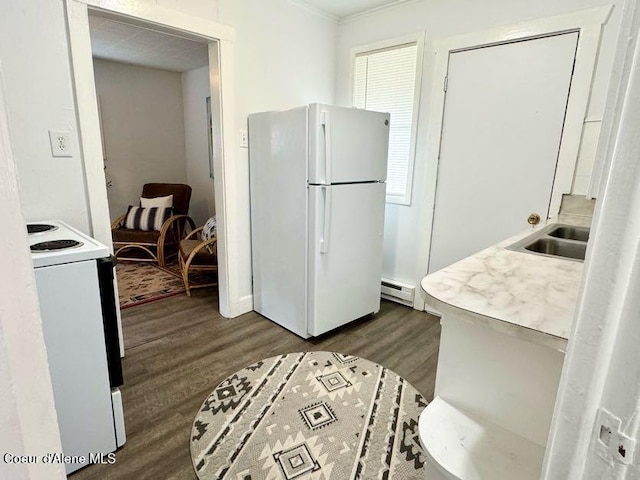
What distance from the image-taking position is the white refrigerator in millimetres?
2211

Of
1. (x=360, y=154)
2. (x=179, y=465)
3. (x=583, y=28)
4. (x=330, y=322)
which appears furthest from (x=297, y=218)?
(x=583, y=28)

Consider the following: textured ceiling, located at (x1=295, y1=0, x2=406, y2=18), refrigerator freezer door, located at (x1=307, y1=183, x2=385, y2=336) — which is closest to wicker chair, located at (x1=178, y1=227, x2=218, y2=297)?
refrigerator freezer door, located at (x1=307, y1=183, x2=385, y2=336)

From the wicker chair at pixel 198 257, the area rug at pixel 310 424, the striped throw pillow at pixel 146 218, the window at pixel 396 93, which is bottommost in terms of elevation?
A: the area rug at pixel 310 424

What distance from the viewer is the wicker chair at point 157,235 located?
13.0 ft

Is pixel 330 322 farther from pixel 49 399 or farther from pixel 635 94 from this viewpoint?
pixel 635 94

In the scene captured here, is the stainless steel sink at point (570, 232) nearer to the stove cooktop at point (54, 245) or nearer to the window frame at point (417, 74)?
the window frame at point (417, 74)

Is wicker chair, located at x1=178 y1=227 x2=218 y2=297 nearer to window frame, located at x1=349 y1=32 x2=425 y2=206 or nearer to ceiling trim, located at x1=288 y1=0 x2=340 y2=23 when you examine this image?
window frame, located at x1=349 y1=32 x2=425 y2=206

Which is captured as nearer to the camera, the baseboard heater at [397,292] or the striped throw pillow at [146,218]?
the baseboard heater at [397,292]

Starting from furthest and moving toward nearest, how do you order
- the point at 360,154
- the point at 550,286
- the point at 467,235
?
the point at 467,235 < the point at 360,154 < the point at 550,286

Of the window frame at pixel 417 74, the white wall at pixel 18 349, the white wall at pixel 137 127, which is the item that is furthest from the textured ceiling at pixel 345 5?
the white wall at pixel 18 349

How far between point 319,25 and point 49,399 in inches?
129

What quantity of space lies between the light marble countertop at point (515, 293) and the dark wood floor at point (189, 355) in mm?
1064

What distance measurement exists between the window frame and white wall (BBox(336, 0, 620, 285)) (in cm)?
3

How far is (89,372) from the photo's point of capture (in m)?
1.38
